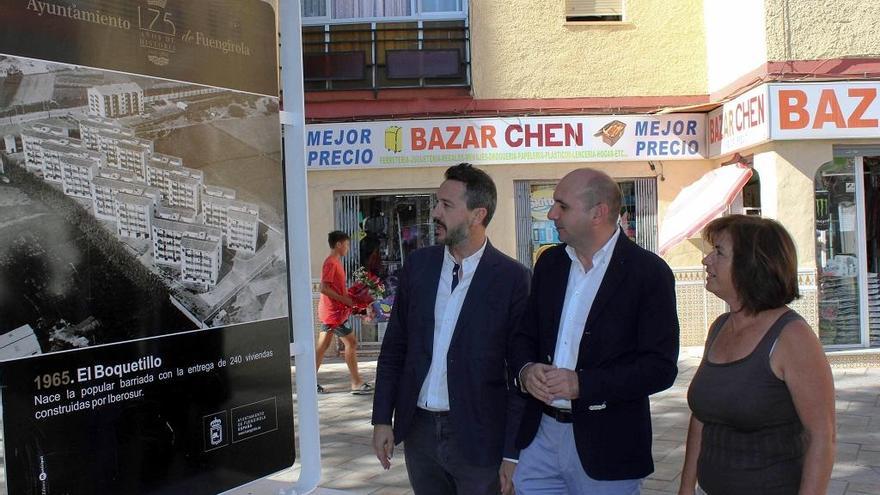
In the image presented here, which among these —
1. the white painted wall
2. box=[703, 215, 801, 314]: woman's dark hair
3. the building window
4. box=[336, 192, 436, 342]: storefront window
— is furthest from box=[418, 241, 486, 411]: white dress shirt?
the building window

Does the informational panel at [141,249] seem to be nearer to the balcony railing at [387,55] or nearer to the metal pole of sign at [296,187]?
the metal pole of sign at [296,187]

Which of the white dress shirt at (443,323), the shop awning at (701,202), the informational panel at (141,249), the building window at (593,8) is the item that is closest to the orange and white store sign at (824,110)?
the shop awning at (701,202)

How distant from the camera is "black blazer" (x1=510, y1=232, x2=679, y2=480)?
317cm

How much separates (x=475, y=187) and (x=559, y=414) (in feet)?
3.46

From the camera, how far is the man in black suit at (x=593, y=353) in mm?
3182

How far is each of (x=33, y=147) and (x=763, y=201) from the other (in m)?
10.2

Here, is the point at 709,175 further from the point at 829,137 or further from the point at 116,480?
the point at 116,480

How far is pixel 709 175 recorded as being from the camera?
484 inches

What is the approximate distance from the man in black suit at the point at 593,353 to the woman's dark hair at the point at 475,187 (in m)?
0.45

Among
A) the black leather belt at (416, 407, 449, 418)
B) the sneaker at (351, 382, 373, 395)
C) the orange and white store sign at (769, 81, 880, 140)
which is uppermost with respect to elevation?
the orange and white store sign at (769, 81, 880, 140)

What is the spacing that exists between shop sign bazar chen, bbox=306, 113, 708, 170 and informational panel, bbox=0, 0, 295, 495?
9.26 metres

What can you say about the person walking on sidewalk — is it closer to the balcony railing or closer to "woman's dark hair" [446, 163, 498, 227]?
the balcony railing

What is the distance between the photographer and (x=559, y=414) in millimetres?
3314

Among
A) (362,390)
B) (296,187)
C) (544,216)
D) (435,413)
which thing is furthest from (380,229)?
(435,413)
